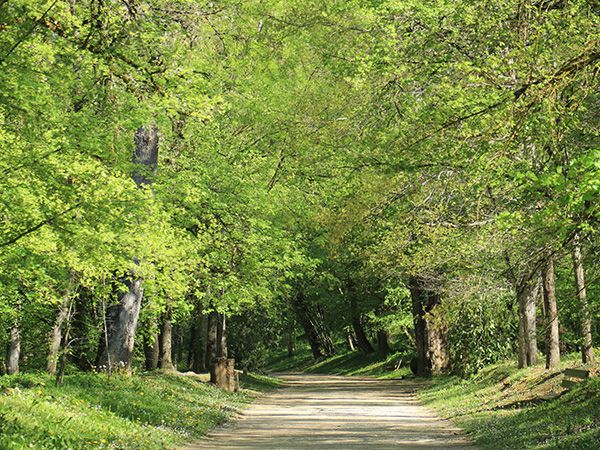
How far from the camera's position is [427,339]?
3934 centimetres

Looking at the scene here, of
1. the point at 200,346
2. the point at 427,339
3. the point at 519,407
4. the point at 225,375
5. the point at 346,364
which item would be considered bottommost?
the point at 519,407

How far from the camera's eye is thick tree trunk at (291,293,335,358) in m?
66.3

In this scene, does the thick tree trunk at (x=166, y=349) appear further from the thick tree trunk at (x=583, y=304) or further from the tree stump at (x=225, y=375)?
the thick tree trunk at (x=583, y=304)

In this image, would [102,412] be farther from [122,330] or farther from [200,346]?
[200,346]

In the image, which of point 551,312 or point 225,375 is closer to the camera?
point 551,312

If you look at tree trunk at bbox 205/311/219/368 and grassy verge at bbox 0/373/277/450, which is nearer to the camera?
grassy verge at bbox 0/373/277/450

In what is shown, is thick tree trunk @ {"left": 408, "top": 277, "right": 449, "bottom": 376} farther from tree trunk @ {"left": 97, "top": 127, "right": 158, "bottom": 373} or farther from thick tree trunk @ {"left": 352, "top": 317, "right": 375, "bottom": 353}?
thick tree trunk @ {"left": 352, "top": 317, "right": 375, "bottom": 353}

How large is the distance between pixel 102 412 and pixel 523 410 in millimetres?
9071

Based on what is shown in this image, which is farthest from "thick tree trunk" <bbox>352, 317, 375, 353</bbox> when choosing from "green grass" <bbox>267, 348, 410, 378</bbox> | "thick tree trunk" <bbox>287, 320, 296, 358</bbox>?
"thick tree trunk" <bbox>287, 320, 296, 358</bbox>

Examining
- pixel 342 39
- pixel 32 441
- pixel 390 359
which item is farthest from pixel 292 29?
pixel 390 359

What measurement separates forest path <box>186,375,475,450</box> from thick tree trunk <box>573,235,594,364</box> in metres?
3.11

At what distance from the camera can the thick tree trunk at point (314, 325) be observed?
218 feet

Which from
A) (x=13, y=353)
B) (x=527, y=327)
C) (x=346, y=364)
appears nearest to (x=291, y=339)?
(x=346, y=364)

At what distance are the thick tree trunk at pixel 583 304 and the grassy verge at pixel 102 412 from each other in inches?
292
